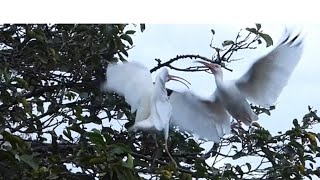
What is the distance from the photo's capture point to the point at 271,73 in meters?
1.92

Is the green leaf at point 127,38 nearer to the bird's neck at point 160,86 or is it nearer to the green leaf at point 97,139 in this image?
the bird's neck at point 160,86

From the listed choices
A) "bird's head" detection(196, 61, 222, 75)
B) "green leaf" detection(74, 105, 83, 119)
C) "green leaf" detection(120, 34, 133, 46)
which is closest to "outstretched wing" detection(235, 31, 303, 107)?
"bird's head" detection(196, 61, 222, 75)

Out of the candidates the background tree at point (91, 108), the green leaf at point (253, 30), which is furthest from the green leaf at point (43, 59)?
the green leaf at point (253, 30)

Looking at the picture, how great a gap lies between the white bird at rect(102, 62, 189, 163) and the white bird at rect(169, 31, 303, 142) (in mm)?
158

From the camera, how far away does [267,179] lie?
6.68 ft

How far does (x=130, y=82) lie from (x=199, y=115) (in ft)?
1.12

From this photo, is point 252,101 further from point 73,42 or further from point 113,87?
point 73,42

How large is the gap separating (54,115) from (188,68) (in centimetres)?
44

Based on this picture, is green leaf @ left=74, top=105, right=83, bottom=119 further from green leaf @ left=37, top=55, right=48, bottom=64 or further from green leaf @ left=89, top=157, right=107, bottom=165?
green leaf @ left=89, top=157, right=107, bottom=165

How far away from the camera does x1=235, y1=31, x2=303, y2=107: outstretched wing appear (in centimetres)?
182

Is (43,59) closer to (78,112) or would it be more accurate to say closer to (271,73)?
(78,112)

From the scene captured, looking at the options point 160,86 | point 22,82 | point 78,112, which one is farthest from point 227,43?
point 22,82

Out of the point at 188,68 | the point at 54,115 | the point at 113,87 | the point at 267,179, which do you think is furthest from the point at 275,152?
the point at 54,115

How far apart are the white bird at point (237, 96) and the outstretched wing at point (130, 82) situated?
0.19m
